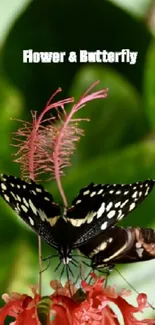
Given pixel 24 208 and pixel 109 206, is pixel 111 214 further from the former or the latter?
pixel 24 208

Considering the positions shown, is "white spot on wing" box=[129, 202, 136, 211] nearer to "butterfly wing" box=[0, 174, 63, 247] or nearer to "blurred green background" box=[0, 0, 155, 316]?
"blurred green background" box=[0, 0, 155, 316]

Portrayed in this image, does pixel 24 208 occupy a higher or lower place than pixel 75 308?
higher

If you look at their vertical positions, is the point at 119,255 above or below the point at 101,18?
below

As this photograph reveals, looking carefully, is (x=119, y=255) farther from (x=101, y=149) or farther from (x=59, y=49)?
(x=59, y=49)

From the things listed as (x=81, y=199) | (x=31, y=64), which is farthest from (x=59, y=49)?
(x=81, y=199)

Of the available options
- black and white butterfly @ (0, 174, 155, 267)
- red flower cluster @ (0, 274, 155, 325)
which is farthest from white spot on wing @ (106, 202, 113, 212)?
red flower cluster @ (0, 274, 155, 325)

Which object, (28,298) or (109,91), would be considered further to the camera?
(109,91)

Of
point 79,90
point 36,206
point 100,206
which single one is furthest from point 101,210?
point 79,90
